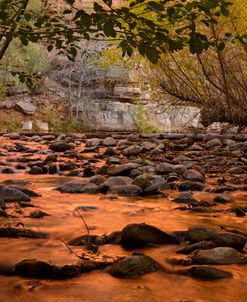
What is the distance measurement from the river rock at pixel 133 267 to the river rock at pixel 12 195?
156cm

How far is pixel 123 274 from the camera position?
1798 millimetres

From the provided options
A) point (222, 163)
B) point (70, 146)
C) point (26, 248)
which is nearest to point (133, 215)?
point (26, 248)

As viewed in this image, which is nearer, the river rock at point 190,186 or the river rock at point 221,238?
the river rock at point 221,238

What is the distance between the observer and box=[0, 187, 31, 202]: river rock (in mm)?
3240

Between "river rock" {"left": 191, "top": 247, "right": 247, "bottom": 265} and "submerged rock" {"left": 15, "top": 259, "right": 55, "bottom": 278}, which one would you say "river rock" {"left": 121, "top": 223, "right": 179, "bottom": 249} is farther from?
"submerged rock" {"left": 15, "top": 259, "right": 55, "bottom": 278}

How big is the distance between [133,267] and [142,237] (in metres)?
0.42

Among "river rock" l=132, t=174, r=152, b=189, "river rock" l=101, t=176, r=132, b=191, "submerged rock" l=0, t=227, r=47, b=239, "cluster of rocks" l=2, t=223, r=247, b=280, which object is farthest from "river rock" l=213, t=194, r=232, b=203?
"submerged rock" l=0, t=227, r=47, b=239

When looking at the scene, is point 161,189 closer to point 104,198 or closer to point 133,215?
point 104,198

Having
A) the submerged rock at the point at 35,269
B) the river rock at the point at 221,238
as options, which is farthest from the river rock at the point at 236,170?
the submerged rock at the point at 35,269

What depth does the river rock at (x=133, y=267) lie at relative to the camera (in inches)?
71.0

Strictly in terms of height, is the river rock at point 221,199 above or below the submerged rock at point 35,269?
above

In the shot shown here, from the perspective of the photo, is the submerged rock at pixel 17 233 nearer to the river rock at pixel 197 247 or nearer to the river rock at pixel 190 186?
the river rock at pixel 197 247

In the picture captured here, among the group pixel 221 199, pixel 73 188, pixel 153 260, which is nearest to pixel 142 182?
pixel 73 188

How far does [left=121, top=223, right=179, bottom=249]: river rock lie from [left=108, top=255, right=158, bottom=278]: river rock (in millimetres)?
304
